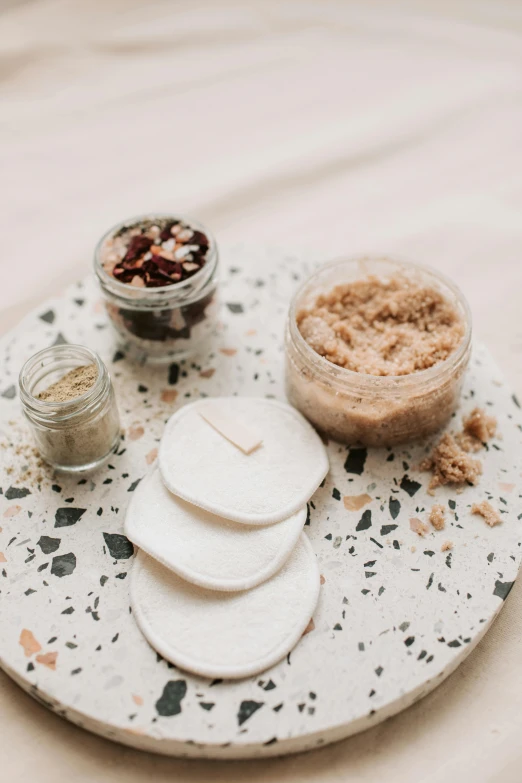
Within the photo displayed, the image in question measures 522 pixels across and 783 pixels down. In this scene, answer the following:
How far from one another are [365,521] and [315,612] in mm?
217

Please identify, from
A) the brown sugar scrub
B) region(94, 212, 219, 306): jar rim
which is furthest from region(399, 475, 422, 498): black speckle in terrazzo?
region(94, 212, 219, 306): jar rim

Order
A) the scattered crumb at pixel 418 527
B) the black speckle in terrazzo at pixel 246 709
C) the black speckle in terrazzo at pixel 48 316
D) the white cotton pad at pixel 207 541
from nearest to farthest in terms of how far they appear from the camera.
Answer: the black speckle in terrazzo at pixel 246 709
the white cotton pad at pixel 207 541
the scattered crumb at pixel 418 527
the black speckle in terrazzo at pixel 48 316

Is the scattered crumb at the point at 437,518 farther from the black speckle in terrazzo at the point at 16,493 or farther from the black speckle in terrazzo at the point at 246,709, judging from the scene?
the black speckle in terrazzo at the point at 16,493

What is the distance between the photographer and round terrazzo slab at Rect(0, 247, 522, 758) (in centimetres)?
114

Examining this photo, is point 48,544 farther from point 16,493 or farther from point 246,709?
point 246,709

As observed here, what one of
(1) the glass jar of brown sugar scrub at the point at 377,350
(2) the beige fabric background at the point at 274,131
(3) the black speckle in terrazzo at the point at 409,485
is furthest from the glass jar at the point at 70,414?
(3) the black speckle in terrazzo at the point at 409,485

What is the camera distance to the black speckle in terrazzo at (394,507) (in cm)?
139

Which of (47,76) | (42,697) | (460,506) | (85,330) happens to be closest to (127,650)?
(42,697)

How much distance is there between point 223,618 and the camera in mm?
1215

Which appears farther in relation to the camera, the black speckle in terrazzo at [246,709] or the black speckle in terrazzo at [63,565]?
the black speckle in terrazzo at [63,565]

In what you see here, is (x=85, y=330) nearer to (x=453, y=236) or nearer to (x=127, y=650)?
(x=127, y=650)

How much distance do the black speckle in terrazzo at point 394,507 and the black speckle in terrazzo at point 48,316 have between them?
3.07ft

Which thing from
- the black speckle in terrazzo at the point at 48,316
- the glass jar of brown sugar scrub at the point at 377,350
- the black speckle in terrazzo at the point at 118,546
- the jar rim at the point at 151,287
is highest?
the jar rim at the point at 151,287

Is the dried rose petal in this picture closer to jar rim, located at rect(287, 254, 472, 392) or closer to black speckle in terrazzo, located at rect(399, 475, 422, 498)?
jar rim, located at rect(287, 254, 472, 392)
